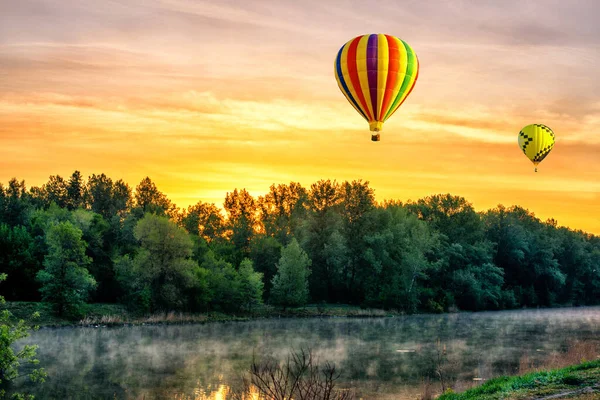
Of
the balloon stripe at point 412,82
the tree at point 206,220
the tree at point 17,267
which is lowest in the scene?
the tree at point 17,267

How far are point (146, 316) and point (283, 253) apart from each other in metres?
18.3

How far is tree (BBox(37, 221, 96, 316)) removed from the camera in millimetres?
53844

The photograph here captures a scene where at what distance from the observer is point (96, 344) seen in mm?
43344

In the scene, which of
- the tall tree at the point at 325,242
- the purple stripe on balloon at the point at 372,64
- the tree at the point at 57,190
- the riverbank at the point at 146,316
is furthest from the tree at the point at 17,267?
the tree at the point at 57,190

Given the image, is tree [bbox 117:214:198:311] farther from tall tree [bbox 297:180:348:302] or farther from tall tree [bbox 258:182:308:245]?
tall tree [bbox 258:182:308:245]

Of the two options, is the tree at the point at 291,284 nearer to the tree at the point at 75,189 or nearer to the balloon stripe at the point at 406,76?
the balloon stripe at the point at 406,76

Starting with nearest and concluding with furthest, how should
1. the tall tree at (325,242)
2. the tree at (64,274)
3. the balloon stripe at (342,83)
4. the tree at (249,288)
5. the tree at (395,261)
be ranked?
the balloon stripe at (342,83) → the tree at (64,274) → the tree at (249,288) → the tree at (395,261) → the tall tree at (325,242)

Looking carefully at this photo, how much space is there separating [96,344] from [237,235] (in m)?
47.2

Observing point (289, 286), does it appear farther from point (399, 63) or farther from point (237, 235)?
point (399, 63)

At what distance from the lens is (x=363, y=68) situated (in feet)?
125

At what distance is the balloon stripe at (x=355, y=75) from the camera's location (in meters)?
38.5

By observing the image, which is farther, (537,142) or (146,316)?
(537,142)

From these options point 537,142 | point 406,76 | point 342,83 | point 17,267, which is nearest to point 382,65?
point 406,76

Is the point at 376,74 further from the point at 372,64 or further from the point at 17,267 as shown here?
the point at 17,267
